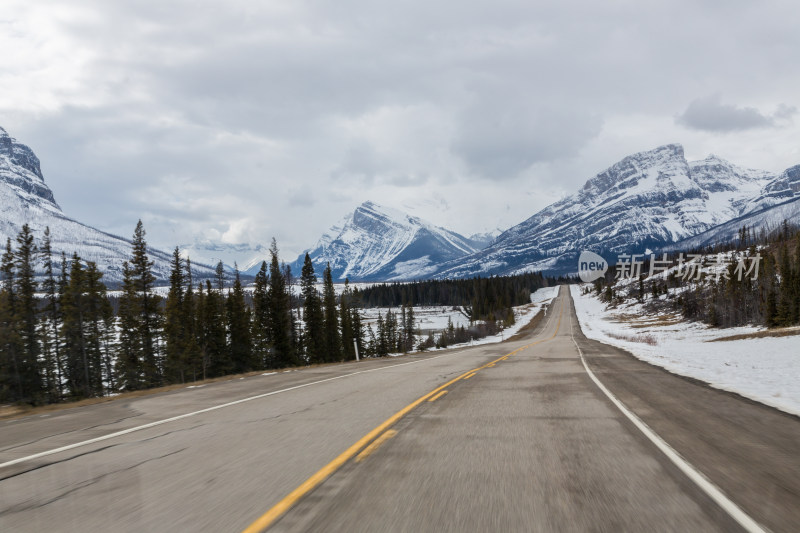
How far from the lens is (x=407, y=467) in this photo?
477cm

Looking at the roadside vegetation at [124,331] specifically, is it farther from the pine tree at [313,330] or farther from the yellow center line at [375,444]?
the yellow center line at [375,444]

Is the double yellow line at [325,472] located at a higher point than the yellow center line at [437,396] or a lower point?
higher

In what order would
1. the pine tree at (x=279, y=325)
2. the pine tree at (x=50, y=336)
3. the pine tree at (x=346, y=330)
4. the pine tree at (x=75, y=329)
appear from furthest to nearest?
1. the pine tree at (x=346, y=330)
2. the pine tree at (x=279, y=325)
3. the pine tree at (x=75, y=329)
4. the pine tree at (x=50, y=336)

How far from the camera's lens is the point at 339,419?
736 centimetres

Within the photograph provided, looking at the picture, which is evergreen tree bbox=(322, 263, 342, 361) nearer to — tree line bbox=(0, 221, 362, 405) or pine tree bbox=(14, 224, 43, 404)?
tree line bbox=(0, 221, 362, 405)

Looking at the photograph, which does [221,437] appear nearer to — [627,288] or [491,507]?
[491,507]

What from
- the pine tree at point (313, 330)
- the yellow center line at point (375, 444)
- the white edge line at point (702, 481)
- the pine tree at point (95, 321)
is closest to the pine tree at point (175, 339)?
the pine tree at point (95, 321)

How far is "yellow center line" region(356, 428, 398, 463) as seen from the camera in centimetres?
516

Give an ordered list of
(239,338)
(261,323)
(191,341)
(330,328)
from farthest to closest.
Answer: (330,328)
(261,323)
(239,338)
(191,341)

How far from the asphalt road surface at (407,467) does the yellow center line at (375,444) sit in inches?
1.0

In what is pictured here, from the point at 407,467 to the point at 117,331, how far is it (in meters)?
47.1

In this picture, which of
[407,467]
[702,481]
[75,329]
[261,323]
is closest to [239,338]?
[261,323]

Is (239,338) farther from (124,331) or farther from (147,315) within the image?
(124,331)

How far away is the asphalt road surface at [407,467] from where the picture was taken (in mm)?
3531
